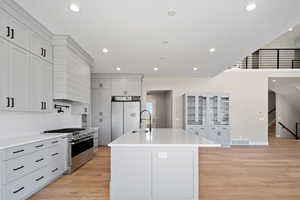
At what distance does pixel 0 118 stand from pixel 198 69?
524 cm

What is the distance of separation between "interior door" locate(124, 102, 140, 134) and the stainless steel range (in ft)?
6.70

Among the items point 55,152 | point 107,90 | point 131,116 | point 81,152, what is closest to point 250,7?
point 55,152

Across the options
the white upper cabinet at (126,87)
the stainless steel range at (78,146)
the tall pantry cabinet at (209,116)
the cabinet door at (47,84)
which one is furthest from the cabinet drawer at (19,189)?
the tall pantry cabinet at (209,116)

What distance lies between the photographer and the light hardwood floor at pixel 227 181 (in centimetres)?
280

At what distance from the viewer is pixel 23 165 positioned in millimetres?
2529

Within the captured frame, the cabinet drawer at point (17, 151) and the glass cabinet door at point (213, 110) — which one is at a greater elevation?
the glass cabinet door at point (213, 110)

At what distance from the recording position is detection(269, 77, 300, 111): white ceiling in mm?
7649

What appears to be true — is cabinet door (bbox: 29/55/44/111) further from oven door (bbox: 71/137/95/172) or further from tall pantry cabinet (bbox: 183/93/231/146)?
tall pantry cabinet (bbox: 183/93/231/146)

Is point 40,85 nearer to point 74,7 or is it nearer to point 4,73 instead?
point 4,73

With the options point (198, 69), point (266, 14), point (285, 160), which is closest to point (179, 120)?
point (198, 69)

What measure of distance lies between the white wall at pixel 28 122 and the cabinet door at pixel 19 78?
25cm

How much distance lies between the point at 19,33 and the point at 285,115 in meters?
11.5

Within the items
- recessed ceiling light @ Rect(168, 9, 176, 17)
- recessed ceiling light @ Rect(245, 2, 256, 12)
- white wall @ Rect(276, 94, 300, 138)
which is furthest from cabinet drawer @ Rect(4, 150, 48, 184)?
white wall @ Rect(276, 94, 300, 138)

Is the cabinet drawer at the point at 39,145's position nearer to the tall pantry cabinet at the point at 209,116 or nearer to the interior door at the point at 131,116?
the interior door at the point at 131,116
